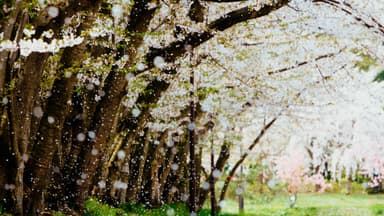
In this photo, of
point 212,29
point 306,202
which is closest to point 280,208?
point 306,202

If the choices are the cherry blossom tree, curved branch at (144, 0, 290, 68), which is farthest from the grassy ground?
curved branch at (144, 0, 290, 68)

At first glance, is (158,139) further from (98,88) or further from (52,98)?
(52,98)

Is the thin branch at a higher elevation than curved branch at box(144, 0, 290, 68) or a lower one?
higher

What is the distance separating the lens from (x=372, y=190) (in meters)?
43.0

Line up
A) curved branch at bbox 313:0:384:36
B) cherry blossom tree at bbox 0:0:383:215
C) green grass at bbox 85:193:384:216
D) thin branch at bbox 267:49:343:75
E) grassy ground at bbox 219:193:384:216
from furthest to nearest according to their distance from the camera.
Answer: grassy ground at bbox 219:193:384:216
thin branch at bbox 267:49:343:75
green grass at bbox 85:193:384:216
curved branch at bbox 313:0:384:36
cherry blossom tree at bbox 0:0:383:215

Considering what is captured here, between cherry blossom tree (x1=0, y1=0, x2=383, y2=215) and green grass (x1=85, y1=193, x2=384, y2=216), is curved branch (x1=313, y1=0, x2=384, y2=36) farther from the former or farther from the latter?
green grass (x1=85, y1=193, x2=384, y2=216)

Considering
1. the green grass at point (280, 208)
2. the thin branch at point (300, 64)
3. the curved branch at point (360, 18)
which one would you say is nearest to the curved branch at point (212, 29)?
the curved branch at point (360, 18)

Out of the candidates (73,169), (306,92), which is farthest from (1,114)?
(306,92)

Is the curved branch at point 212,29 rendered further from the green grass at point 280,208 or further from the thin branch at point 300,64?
the thin branch at point 300,64

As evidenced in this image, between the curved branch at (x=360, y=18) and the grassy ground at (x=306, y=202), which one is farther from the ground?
the curved branch at (x=360, y=18)

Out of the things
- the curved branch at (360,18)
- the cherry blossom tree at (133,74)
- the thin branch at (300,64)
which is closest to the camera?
the cherry blossom tree at (133,74)

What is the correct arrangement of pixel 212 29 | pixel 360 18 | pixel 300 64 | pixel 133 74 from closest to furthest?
pixel 360 18
pixel 212 29
pixel 133 74
pixel 300 64

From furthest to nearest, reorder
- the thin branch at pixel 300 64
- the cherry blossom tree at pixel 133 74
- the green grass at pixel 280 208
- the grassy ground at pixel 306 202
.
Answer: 1. the grassy ground at pixel 306 202
2. the thin branch at pixel 300 64
3. the green grass at pixel 280 208
4. the cherry blossom tree at pixel 133 74

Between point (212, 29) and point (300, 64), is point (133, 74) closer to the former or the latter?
point (212, 29)
